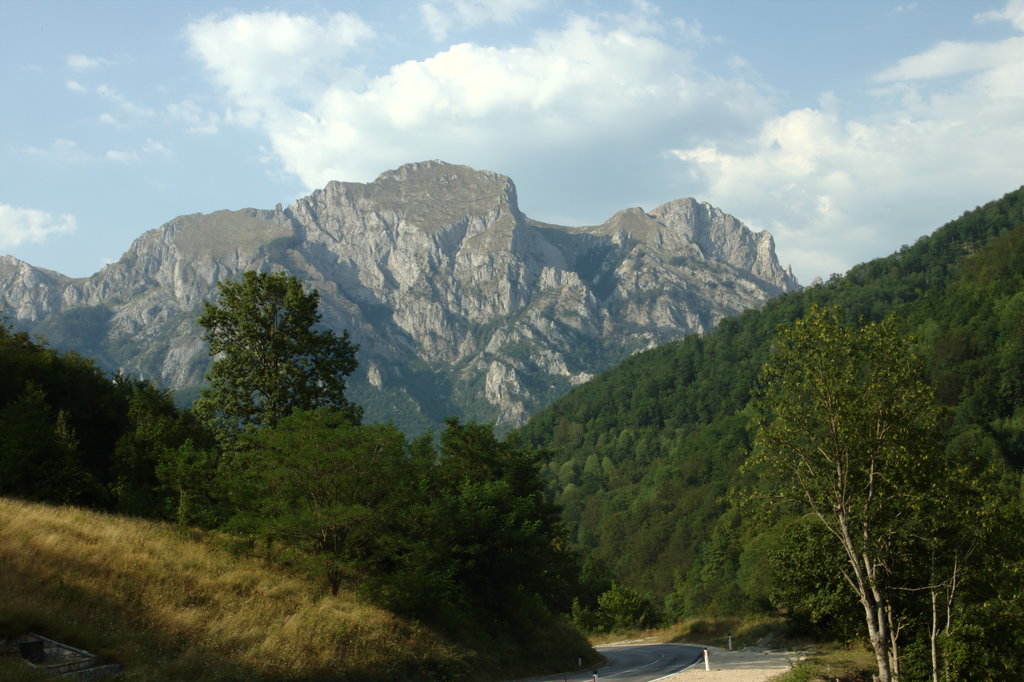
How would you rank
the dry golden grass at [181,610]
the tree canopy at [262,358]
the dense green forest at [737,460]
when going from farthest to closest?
1. the dense green forest at [737,460]
2. the tree canopy at [262,358]
3. the dry golden grass at [181,610]

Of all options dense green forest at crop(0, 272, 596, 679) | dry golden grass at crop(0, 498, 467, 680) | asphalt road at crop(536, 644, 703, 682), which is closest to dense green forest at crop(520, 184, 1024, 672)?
asphalt road at crop(536, 644, 703, 682)

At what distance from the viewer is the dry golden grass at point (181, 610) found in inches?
706

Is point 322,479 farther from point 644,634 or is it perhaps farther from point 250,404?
point 644,634

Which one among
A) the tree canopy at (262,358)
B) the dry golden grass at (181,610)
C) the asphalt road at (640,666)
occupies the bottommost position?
the asphalt road at (640,666)

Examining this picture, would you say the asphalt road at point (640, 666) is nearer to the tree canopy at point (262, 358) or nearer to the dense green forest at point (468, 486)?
the dense green forest at point (468, 486)

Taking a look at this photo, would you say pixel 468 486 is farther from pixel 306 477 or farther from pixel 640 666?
pixel 640 666

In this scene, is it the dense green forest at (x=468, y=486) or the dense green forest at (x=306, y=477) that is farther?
the dense green forest at (x=306, y=477)

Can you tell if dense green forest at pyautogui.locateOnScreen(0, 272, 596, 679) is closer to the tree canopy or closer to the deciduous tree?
the tree canopy

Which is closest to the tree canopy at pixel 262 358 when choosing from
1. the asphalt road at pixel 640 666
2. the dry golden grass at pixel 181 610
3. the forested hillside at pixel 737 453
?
the dry golden grass at pixel 181 610

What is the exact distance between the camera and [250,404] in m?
38.0

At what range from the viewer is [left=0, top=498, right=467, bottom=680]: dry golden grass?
706 inches

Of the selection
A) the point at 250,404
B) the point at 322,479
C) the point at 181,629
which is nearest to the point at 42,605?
the point at 181,629

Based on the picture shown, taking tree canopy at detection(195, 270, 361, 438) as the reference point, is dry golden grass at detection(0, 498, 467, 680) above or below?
below

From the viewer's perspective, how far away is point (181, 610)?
818 inches
